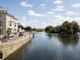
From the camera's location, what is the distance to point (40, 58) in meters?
31.4

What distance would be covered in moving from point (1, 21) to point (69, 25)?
89463 mm

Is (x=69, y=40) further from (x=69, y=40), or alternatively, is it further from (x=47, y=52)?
(x=47, y=52)

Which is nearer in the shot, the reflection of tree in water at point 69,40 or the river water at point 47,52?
the river water at point 47,52

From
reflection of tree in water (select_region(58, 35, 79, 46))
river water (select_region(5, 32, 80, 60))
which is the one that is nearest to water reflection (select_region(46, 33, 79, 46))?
reflection of tree in water (select_region(58, 35, 79, 46))

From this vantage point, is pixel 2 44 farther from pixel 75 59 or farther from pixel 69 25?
pixel 69 25

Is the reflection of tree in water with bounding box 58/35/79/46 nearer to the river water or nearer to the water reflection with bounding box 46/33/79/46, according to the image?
the water reflection with bounding box 46/33/79/46

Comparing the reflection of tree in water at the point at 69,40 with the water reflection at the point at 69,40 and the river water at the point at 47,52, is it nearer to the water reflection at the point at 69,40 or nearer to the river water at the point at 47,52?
the water reflection at the point at 69,40

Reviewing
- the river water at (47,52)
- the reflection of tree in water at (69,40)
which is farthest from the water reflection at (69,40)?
the river water at (47,52)

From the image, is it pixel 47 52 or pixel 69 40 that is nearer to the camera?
pixel 47 52

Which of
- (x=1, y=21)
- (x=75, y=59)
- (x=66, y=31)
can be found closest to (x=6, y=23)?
(x=1, y=21)

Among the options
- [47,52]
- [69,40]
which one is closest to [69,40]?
[69,40]

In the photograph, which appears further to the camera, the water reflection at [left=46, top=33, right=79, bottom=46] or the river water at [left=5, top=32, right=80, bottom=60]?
the water reflection at [left=46, top=33, right=79, bottom=46]

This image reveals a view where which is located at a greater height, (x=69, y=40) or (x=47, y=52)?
(x=47, y=52)

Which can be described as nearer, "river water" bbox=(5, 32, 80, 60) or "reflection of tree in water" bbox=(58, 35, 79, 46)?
"river water" bbox=(5, 32, 80, 60)
